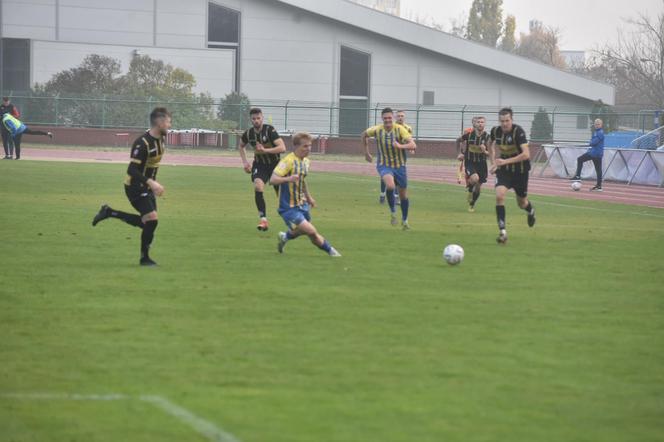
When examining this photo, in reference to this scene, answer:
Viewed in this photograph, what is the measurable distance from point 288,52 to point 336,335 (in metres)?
55.8

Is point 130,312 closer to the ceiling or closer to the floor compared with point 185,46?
closer to the floor

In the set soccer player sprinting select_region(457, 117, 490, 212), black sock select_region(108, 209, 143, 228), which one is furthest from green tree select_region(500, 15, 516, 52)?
black sock select_region(108, 209, 143, 228)

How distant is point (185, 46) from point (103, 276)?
52545 millimetres

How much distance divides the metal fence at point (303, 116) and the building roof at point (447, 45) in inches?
62.6

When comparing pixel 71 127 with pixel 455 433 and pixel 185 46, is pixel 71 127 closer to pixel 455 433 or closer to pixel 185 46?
pixel 185 46

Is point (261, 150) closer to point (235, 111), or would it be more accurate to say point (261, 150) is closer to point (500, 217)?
point (500, 217)

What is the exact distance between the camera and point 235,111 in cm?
6097

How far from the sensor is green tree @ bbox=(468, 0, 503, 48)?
108 m

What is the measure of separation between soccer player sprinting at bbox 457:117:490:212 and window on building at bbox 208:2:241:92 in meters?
41.2

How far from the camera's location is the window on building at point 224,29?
6406 cm

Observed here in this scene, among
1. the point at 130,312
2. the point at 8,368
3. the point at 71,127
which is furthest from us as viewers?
the point at 71,127

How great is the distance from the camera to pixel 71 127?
2330 inches

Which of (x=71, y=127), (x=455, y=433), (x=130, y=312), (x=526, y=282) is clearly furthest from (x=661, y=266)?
(x=71, y=127)

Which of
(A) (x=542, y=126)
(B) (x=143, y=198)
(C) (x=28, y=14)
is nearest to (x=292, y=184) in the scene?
(B) (x=143, y=198)
